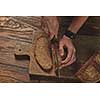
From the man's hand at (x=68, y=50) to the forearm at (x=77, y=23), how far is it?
0.08m

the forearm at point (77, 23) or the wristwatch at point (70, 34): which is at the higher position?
the forearm at point (77, 23)

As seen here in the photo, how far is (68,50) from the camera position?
4.34ft

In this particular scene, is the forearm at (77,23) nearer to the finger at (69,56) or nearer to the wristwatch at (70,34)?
the wristwatch at (70,34)

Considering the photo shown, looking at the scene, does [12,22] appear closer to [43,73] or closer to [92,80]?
[43,73]

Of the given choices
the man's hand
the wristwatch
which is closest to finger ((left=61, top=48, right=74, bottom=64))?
the man's hand

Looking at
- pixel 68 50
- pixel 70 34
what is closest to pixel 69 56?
pixel 68 50

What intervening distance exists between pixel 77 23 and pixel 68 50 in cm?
22

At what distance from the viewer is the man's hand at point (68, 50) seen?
4.33 ft

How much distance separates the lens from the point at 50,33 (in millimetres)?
1324

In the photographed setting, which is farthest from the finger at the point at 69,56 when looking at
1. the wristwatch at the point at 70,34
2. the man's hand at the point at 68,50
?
the wristwatch at the point at 70,34
